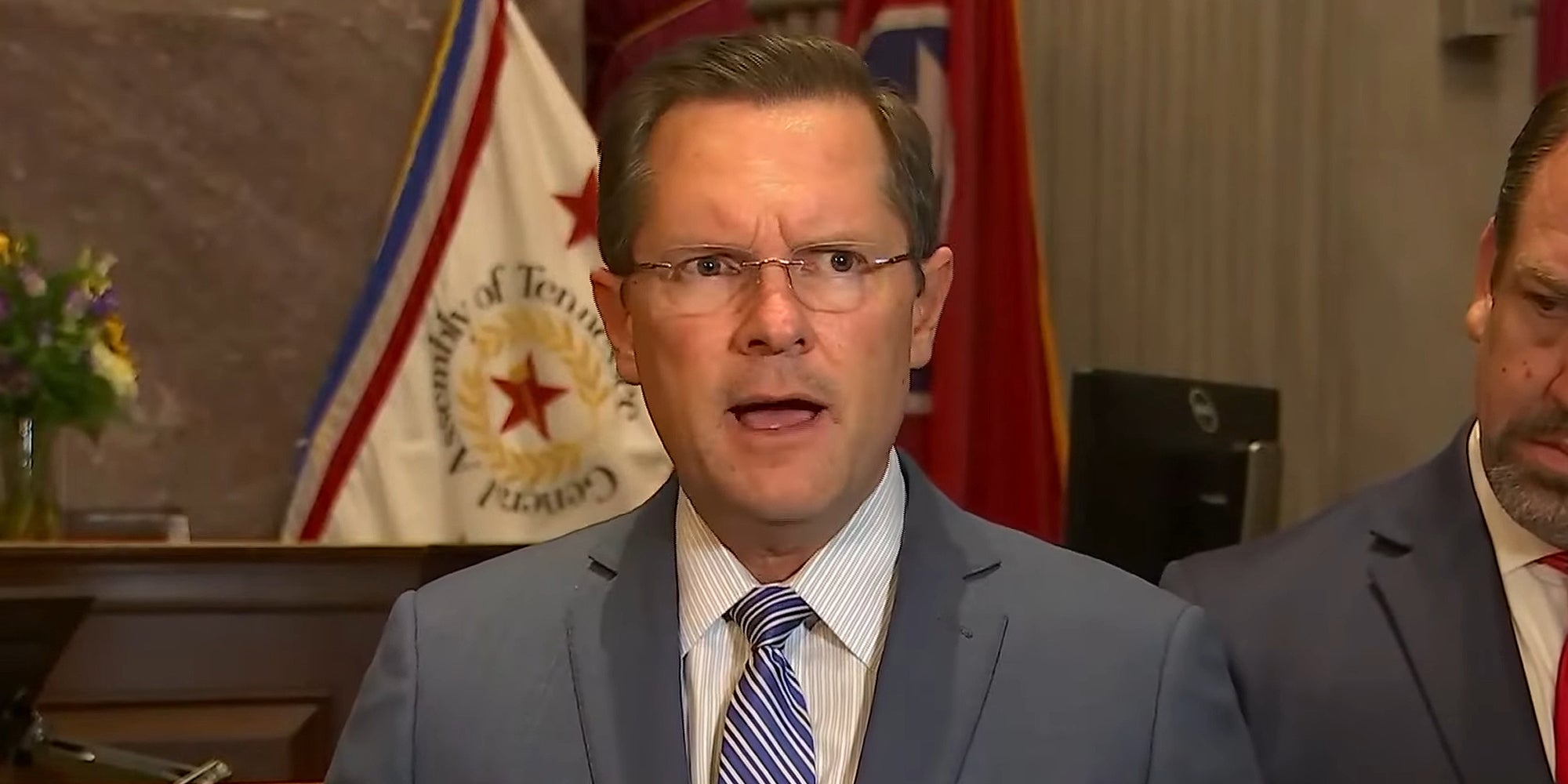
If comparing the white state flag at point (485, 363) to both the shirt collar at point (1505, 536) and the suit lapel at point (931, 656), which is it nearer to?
Answer: the shirt collar at point (1505, 536)

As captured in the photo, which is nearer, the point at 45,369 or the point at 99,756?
the point at 99,756

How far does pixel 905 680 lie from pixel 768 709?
11 cm

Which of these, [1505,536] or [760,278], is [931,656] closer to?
[760,278]

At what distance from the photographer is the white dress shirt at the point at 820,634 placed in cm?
157

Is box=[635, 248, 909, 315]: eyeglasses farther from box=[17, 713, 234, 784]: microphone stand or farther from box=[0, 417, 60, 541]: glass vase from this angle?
box=[0, 417, 60, 541]: glass vase

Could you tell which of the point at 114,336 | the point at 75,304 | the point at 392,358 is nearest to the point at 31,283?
the point at 75,304

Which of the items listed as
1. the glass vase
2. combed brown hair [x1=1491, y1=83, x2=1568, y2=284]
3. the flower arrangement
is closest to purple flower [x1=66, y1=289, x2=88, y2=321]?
the flower arrangement

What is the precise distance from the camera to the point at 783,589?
1606mm

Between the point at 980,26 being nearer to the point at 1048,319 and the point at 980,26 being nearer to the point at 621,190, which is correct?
the point at 1048,319

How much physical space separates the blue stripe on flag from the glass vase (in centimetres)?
56

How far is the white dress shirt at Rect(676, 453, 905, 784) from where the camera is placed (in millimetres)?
1565

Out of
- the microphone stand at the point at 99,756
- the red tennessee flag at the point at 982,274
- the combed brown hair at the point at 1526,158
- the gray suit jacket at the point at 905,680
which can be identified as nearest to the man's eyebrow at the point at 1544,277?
the combed brown hair at the point at 1526,158

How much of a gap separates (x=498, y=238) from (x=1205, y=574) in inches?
95.8

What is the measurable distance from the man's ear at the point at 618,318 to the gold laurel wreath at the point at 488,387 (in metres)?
2.42
